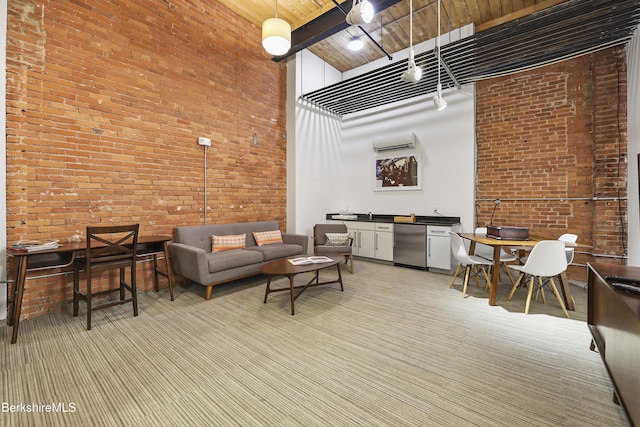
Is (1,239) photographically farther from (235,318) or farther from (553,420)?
(553,420)

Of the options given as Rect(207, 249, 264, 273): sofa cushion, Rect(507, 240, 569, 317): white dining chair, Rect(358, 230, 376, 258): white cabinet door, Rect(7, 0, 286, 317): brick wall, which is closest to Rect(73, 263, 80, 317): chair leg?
Rect(7, 0, 286, 317): brick wall

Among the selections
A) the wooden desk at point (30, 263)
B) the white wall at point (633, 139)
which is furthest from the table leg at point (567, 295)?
the wooden desk at point (30, 263)

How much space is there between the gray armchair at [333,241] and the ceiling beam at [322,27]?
3.54 m

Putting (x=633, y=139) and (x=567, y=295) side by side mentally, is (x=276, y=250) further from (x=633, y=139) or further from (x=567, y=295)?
(x=633, y=139)

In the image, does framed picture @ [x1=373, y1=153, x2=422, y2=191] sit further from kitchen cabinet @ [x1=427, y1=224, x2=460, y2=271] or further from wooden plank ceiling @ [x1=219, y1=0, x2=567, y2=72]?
wooden plank ceiling @ [x1=219, y1=0, x2=567, y2=72]

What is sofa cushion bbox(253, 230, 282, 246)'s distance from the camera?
4.96 meters

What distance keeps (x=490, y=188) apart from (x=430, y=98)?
7.13ft

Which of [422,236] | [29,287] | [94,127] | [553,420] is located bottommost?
[553,420]

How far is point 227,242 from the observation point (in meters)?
4.43

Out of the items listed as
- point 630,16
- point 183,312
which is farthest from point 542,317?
point 183,312

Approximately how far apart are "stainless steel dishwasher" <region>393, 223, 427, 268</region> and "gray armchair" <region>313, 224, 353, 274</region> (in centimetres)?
99

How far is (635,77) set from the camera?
347 centimetres

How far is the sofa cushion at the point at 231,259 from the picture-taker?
145 inches

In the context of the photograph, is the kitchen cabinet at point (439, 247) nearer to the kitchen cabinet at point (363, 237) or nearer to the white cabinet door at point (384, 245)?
the white cabinet door at point (384, 245)
